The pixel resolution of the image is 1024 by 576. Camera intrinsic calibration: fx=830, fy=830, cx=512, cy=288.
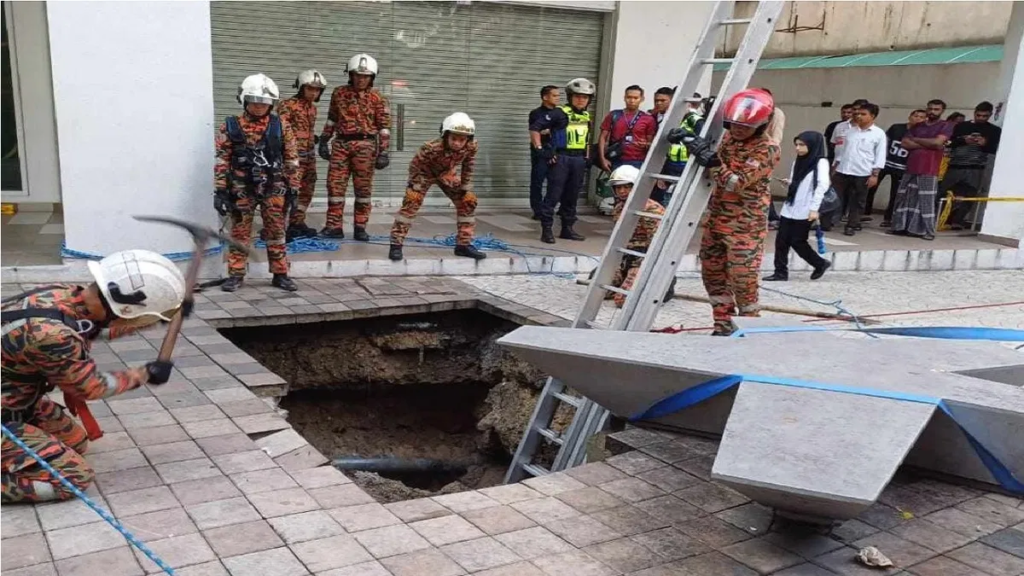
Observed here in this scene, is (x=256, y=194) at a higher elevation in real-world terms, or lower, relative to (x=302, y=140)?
lower

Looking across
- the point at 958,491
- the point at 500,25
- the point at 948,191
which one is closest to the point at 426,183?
the point at 500,25

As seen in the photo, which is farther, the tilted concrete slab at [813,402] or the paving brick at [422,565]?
the paving brick at [422,565]

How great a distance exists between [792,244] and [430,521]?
224 inches

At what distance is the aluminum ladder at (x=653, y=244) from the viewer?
481 centimetres

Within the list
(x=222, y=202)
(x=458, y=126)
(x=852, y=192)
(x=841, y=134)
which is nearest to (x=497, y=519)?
(x=222, y=202)

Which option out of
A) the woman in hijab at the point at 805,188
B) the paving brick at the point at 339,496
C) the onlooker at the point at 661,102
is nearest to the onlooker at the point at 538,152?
the onlooker at the point at 661,102

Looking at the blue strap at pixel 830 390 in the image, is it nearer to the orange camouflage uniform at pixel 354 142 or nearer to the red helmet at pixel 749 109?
the red helmet at pixel 749 109

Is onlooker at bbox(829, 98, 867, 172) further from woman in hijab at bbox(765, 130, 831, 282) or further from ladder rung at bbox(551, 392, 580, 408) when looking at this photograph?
ladder rung at bbox(551, 392, 580, 408)

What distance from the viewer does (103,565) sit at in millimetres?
2818

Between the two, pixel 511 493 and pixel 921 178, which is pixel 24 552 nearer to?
pixel 511 493

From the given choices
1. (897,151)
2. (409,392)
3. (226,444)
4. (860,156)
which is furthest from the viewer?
(897,151)

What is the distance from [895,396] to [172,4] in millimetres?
5693

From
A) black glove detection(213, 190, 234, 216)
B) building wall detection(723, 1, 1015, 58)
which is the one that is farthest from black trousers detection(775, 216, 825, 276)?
building wall detection(723, 1, 1015, 58)

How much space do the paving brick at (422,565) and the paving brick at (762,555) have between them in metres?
1.05
